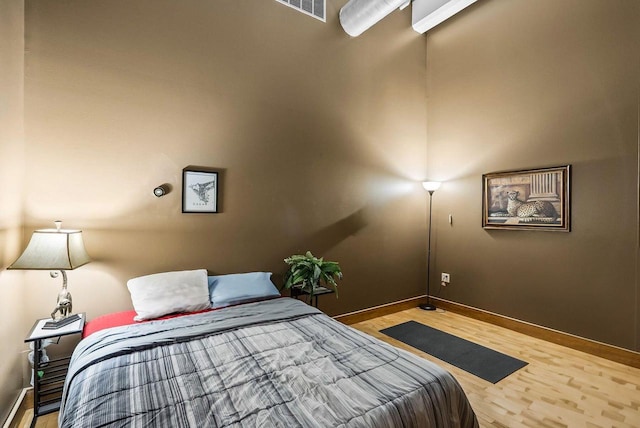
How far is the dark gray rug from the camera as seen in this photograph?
268 cm

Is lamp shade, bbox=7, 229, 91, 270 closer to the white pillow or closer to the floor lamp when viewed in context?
the white pillow

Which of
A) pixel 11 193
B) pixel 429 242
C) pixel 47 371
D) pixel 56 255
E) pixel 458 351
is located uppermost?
pixel 11 193

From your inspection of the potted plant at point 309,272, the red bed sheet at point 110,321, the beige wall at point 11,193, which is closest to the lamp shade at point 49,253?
the beige wall at point 11,193

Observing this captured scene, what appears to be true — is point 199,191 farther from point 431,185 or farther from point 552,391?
point 552,391

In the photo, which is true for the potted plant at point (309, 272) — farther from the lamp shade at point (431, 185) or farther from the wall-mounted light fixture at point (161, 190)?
the lamp shade at point (431, 185)

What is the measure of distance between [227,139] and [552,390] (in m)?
3.41

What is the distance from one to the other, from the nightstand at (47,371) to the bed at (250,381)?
0.24 metres

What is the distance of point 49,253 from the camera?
6.48 ft

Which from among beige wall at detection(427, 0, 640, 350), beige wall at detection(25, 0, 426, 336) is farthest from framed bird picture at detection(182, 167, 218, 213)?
beige wall at detection(427, 0, 640, 350)

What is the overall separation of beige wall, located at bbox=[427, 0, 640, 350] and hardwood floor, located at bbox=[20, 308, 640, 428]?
1.21 feet

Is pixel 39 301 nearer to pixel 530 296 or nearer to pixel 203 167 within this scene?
pixel 203 167

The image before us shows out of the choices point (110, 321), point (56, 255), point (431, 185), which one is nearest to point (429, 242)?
point (431, 185)

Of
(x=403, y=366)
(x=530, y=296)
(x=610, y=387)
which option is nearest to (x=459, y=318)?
(x=530, y=296)

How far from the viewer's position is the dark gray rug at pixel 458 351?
2.68 m
